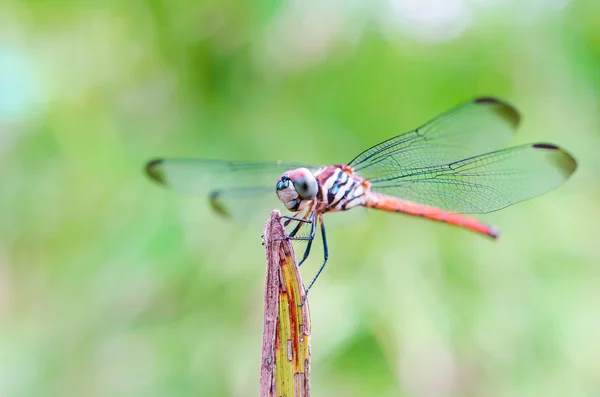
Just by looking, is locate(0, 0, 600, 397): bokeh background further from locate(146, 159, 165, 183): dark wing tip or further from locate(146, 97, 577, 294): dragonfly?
locate(146, 159, 165, 183): dark wing tip

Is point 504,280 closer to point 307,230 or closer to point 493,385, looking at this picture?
point 493,385

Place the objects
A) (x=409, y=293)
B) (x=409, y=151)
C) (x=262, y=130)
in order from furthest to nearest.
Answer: (x=262, y=130) → (x=409, y=293) → (x=409, y=151)

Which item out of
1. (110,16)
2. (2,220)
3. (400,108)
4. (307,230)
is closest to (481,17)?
(400,108)

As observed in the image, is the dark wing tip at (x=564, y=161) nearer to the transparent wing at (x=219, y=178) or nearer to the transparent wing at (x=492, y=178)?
the transparent wing at (x=492, y=178)

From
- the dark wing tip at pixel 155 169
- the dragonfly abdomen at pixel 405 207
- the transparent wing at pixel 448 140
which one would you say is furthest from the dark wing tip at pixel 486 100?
the dark wing tip at pixel 155 169

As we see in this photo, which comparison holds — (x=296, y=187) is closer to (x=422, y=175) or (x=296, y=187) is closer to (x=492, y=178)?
(x=422, y=175)
